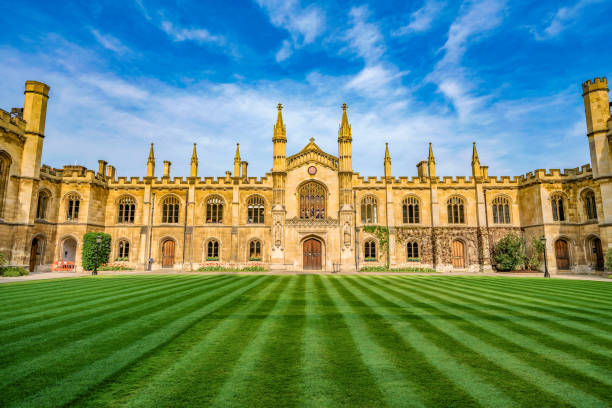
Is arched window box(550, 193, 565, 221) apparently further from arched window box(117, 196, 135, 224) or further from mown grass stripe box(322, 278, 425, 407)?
arched window box(117, 196, 135, 224)

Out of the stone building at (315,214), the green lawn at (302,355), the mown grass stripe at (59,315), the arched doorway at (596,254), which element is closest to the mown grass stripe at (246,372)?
the green lawn at (302,355)

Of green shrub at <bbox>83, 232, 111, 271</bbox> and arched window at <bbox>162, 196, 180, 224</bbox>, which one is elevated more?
arched window at <bbox>162, 196, 180, 224</bbox>

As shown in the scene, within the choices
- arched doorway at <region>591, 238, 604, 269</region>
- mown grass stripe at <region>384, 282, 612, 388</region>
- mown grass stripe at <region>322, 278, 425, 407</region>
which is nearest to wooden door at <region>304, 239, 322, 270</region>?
mown grass stripe at <region>384, 282, 612, 388</region>

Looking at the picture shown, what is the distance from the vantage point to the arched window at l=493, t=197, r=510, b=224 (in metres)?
33.1

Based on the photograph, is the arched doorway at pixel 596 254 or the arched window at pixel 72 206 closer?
the arched doorway at pixel 596 254

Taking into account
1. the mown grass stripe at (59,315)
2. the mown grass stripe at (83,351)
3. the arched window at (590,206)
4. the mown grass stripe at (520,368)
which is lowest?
the mown grass stripe at (520,368)

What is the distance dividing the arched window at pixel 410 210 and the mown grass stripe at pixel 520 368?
87.2ft

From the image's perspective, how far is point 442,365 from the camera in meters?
5.07

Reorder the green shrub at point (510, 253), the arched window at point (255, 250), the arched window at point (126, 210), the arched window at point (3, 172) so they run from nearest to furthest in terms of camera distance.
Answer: the arched window at point (3, 172) → the green shrub at point (510, 253) → the arched window at point (255, 250) → the arched window at point (126, 210)

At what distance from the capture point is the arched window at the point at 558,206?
30.4 meters

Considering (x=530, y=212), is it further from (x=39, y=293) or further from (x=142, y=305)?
(x=39, y=293)

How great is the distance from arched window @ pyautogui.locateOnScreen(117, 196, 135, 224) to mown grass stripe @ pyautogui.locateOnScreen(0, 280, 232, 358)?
84.9 feet

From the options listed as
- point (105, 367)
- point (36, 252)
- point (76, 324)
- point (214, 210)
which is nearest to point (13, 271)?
point (36, 252)

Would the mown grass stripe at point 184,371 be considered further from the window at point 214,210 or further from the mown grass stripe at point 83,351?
the window at point 214,210
